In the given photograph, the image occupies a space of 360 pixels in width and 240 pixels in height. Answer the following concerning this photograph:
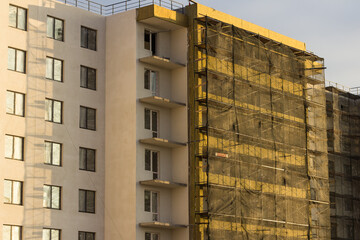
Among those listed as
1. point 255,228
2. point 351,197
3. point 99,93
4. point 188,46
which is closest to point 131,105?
point 99,93

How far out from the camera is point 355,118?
227ft

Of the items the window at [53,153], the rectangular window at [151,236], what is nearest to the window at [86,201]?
the window at [53,153]

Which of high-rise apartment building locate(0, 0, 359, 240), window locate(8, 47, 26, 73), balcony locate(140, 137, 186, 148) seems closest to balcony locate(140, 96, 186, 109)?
high-rise apartment building locate(0, 0, 359, 240)

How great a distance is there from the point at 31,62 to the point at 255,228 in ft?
57.9

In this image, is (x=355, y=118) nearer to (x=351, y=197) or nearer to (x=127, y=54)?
(x=351, y=197)

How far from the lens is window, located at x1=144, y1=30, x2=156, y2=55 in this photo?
5062cm

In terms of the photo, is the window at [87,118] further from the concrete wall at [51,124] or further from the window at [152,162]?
the window at [152,162]

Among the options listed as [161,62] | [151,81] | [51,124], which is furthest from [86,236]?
[161,62]

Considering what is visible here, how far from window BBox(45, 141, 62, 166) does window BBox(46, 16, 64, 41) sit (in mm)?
6365

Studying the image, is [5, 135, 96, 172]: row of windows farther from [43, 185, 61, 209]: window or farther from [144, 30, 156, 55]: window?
[144, 30, 156, 55]: window

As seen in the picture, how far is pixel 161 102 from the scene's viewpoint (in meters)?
49.3

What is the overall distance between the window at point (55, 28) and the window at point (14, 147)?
→ 21.8 ft

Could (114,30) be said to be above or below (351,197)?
above

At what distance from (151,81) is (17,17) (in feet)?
30.0
